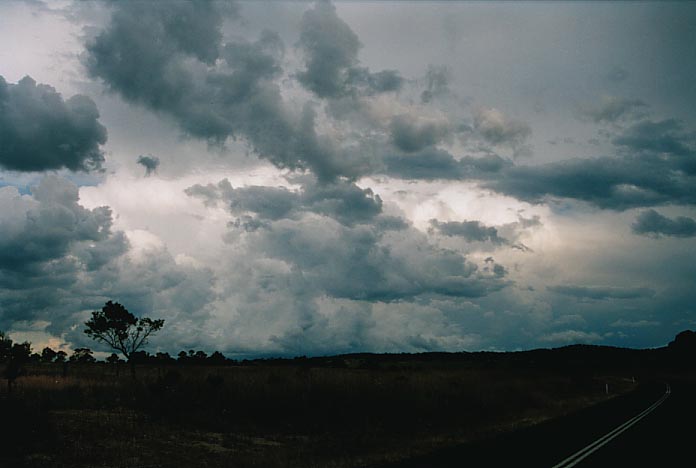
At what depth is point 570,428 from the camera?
2298cm

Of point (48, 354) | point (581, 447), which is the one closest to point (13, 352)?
point (581, 447)

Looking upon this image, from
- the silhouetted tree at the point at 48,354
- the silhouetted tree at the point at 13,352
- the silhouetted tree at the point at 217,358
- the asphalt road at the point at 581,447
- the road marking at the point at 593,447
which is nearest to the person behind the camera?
the road marking at the point at 593,447

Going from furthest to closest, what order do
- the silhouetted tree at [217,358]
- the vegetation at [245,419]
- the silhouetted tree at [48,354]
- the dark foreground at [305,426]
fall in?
the silhouetted tree at [217,358] → the silhouetted tree at [48,354] → the vegetation at [245,419] → the dark foreground at [305,426]

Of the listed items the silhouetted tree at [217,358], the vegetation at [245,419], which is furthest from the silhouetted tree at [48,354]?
the vegetation at [245,419]

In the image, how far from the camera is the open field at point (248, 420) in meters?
17.3

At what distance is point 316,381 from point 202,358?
98989 millimetres

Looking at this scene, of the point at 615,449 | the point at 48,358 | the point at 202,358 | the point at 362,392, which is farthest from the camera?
→ the point at 202,358

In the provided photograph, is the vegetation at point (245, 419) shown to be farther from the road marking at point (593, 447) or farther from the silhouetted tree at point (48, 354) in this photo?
the silhouetted tree at point (48, 354)

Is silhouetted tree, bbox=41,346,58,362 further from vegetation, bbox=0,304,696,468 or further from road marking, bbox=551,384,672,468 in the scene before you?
road marking, bbox=551,384,672,468

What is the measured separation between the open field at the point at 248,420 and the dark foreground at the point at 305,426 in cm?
6

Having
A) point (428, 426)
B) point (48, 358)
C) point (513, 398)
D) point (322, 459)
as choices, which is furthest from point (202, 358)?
point (322, 459)

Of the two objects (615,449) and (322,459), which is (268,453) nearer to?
(322,459)

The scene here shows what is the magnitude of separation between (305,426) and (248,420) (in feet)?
8.85

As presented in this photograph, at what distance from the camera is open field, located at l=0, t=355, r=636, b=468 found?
17.3m
